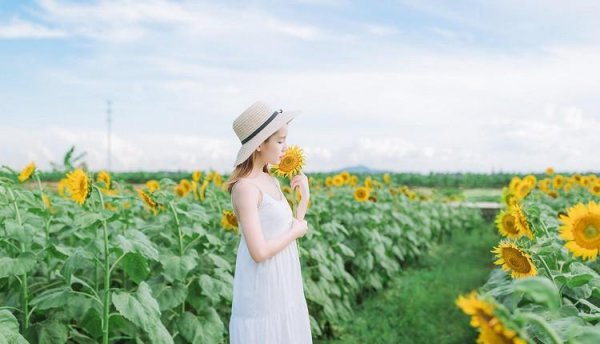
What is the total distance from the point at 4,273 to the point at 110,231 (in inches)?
47.2

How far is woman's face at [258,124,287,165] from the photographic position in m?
3.28

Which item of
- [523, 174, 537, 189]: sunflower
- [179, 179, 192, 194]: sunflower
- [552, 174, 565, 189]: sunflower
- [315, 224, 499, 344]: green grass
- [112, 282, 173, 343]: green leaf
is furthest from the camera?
[552, 174, 565, 189]: sunflower

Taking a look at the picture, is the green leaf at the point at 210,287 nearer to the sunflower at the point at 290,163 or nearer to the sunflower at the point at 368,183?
the sunflower at the point at 290,163

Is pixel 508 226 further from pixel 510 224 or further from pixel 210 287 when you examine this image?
pixel 210 287

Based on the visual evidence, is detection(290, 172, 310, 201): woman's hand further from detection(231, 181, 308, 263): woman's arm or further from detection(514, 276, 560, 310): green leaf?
detection(514, 276, 560, 310): green leaf

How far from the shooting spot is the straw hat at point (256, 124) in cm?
322

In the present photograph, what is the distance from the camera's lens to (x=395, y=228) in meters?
8.92

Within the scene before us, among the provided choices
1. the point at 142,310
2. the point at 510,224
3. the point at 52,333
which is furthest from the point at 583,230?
the point at 52,333

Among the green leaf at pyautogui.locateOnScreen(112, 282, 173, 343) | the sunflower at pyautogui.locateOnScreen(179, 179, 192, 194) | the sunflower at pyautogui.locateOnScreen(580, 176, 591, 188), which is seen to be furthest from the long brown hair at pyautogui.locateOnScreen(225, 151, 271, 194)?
the sunflower at pyautogui.locateOnScreen(580, 176, 591, 188)

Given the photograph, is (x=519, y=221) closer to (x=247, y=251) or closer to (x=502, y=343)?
(x=247, y=251)

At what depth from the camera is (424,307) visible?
7.40 meters

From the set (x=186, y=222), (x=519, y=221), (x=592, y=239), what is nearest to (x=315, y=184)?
(x=186, y=222)

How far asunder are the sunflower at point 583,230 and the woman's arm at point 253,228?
Answer: 118 cm

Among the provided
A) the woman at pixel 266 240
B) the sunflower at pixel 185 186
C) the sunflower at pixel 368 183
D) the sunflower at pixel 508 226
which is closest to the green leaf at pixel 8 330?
the woman at pixel 266 240
